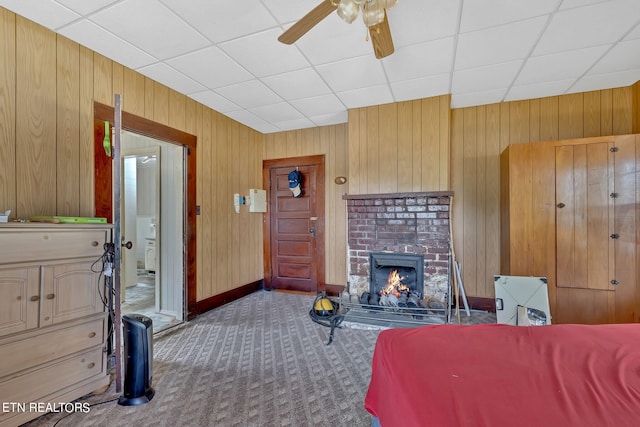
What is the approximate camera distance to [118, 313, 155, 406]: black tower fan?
6.32ft

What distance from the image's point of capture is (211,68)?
109 inches

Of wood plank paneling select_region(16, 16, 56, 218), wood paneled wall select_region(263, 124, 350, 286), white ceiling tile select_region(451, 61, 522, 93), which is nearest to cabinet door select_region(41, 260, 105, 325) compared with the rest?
wood plank paneling select_region(16, 16, 56, 218)

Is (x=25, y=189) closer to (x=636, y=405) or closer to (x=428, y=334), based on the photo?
(x=428, y=334)

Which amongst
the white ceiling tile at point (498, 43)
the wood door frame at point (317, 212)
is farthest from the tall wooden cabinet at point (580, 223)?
the wood door frame at point (317, 212)

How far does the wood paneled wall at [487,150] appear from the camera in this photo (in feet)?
11.0

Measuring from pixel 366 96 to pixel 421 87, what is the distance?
0.63 metres

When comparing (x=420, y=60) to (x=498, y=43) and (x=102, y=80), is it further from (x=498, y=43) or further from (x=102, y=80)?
(x=102, y=80)

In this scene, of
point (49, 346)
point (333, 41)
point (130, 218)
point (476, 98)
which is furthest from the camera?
point (130, 218)

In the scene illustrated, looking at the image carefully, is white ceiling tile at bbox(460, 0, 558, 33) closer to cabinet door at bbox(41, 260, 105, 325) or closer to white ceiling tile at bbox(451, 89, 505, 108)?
white ceiling tile at bbox(451, 89, 505, 108)

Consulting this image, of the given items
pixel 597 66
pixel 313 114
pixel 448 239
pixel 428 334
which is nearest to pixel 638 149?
pixel 597 66

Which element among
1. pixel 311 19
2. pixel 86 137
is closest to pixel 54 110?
pixel 86 137

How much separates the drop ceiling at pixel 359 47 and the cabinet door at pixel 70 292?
1.82 m

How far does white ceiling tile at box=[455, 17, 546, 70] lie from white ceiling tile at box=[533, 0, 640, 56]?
0.34 feet

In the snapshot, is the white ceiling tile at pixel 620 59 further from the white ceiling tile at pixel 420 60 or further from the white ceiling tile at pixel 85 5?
the white ceiling tile at pixel 85 5
